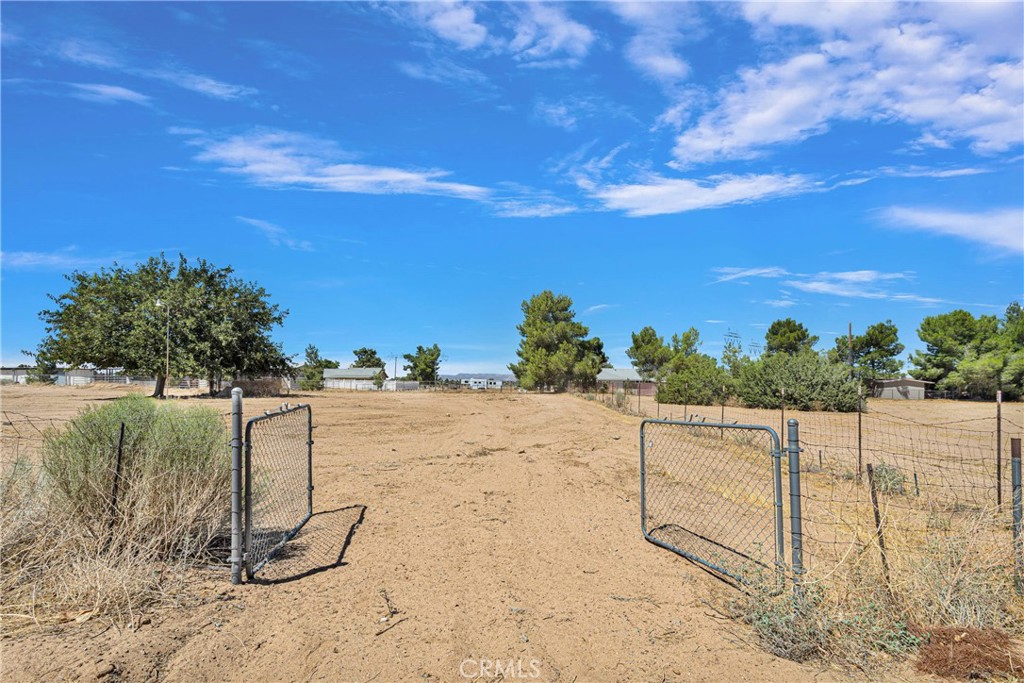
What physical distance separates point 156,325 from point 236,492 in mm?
46388

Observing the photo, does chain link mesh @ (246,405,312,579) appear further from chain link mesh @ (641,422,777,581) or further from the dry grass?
the dry grass

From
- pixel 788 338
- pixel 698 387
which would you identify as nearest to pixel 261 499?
pixel 698 387

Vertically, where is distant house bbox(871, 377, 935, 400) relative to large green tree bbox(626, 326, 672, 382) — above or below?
below

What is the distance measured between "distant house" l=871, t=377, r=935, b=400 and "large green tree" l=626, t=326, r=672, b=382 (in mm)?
24697

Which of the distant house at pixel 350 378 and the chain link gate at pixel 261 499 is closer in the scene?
the chain link gate at pixel 261 499

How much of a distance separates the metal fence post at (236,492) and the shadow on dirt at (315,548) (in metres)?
0.21

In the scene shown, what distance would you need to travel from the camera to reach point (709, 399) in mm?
46469

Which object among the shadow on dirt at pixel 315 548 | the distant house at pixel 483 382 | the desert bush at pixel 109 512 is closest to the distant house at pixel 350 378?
the distant house at pixel 483 382

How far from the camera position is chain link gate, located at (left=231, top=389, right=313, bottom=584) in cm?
520

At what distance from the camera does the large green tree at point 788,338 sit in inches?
3004

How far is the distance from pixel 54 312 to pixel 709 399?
1952 inches

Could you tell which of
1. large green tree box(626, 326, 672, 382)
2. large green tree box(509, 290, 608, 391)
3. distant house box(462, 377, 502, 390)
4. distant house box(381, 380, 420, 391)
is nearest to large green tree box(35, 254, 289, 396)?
large green tree box(509, 290, 608, 391)

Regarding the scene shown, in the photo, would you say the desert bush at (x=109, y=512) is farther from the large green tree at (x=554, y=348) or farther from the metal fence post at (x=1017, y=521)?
the large green tree at (x=554, y=348)

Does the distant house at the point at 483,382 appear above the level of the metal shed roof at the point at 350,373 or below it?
below
